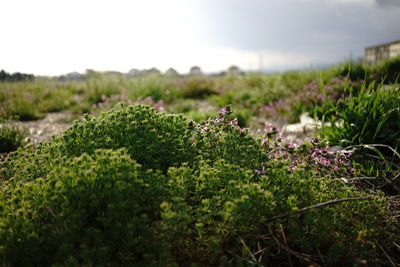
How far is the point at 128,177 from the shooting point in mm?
1911

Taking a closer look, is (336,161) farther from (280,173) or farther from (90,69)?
(90,69)

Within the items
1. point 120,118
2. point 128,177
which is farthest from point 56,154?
point 128,177

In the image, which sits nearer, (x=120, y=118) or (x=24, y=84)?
(x=120, y=118)

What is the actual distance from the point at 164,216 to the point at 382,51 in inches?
820

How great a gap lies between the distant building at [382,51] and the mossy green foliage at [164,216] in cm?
1679

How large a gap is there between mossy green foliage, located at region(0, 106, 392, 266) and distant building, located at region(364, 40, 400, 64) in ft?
55.1

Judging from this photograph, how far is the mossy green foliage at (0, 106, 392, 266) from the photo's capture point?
69.6 inches

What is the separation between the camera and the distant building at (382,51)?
16.7 m

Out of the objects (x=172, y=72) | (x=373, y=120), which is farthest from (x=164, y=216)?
(x=172, y=72)

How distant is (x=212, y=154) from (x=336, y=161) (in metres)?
1.42

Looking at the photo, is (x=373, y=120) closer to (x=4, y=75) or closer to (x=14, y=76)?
(x=4, y=75)

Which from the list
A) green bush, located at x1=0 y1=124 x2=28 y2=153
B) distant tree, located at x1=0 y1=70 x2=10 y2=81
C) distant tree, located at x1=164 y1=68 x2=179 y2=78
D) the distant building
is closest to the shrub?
green bush, located at x1=0 y1=124 x2=28 y2=153

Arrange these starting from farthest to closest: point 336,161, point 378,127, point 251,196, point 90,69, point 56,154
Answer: point 90,69, point 378,127, point 336,161, point 56,154, point 251,196

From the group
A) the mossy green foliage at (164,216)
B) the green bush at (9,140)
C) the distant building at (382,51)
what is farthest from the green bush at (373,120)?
the distant building at (382,51)
